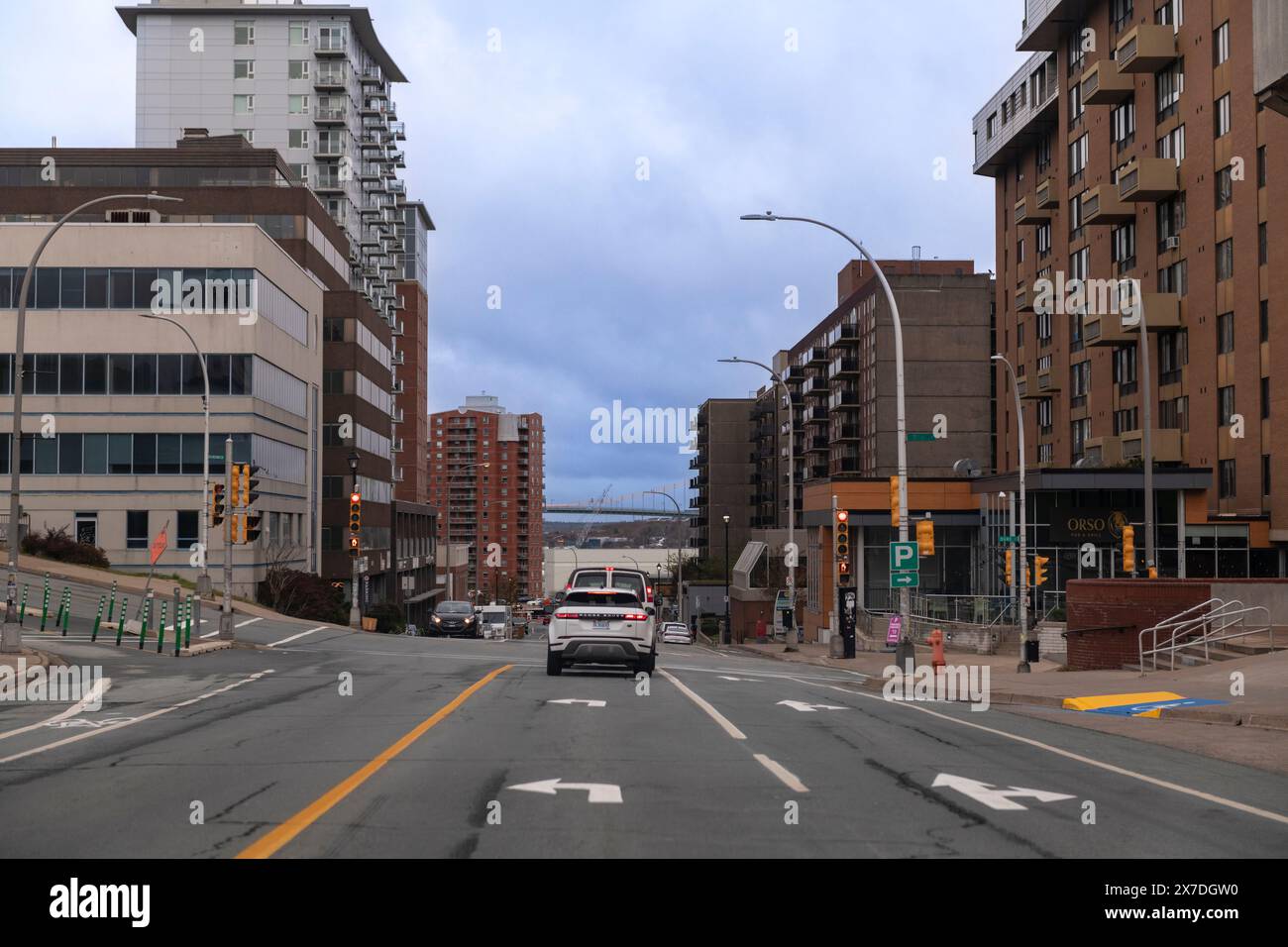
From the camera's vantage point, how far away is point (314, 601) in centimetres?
6359

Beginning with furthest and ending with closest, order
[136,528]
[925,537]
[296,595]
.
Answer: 1. [136,528]
2. [296,595]
3. [925,537]

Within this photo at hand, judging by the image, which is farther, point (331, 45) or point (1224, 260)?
point (331, 45)

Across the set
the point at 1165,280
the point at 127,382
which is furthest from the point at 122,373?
the point at 1165,280

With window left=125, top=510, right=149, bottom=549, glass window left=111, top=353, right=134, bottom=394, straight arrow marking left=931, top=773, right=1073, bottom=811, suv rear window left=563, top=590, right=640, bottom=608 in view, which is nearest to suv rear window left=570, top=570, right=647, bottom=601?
suv rear window left=563, top=590, right=640, bottom=608

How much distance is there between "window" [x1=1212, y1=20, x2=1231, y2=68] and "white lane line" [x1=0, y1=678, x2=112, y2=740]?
1912 inches

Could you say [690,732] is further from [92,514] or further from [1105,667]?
[92,514]

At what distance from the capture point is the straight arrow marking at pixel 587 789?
1021 centimetres

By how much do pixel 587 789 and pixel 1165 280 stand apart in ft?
175

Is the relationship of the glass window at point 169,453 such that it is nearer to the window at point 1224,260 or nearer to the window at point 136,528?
the window at point 136,528

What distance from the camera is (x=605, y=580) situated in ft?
88.6

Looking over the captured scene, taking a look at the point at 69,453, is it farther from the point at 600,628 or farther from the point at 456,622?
the point at 600,628

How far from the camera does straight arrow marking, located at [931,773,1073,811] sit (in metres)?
10.4
